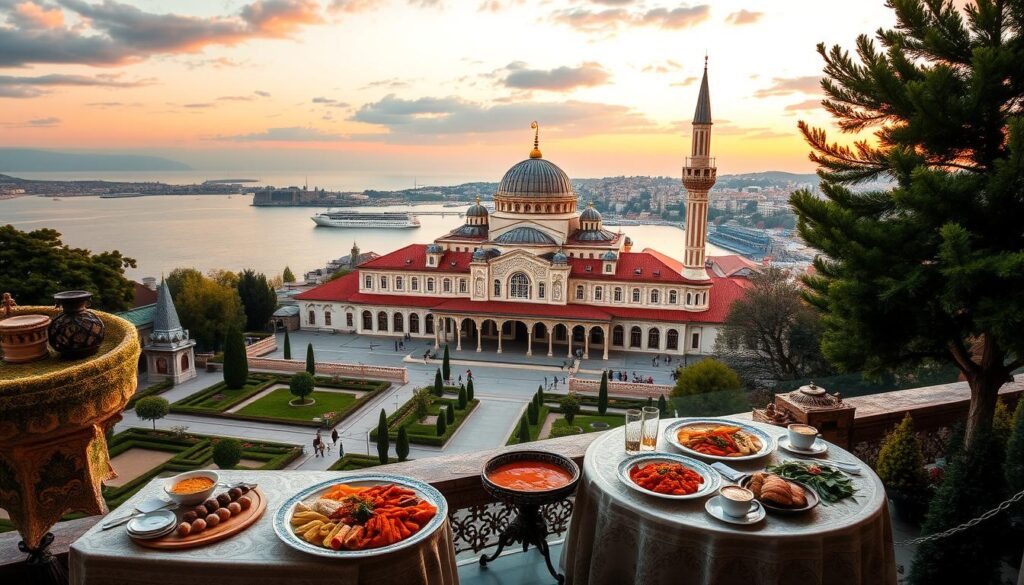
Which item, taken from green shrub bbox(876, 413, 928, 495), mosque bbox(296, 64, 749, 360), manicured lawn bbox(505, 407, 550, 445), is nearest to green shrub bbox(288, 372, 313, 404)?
manicured lawn bbox(505, 407, 550, 445)

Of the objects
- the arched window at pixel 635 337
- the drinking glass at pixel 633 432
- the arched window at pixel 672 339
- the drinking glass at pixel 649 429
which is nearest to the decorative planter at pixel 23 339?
the drinking glass at pixel 633 432

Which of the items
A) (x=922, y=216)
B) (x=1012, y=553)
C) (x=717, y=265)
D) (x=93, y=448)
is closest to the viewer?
(x=93, y=448)

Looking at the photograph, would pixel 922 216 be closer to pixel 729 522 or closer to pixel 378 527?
pixel 729 522

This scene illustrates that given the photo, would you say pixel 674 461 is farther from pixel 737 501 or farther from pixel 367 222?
pixel 367 222

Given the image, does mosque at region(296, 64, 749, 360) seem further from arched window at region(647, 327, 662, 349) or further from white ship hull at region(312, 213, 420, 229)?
white ship hull at region(312, 213, 420, 229)

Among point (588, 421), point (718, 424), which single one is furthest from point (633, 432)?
point (588, 421)

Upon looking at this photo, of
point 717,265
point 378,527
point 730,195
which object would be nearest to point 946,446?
point 378,527
